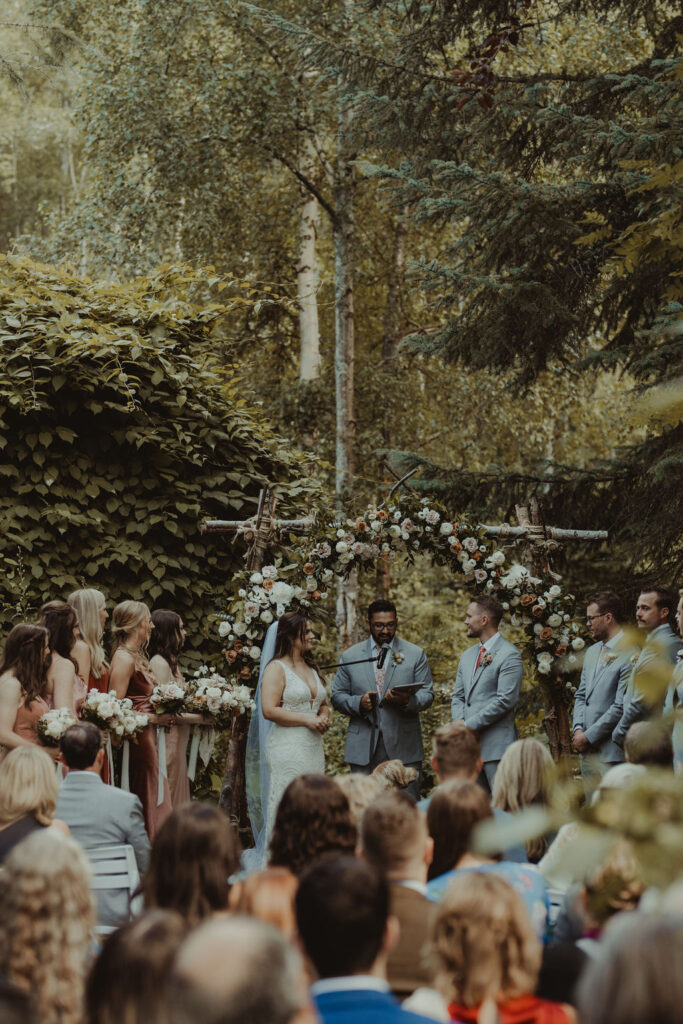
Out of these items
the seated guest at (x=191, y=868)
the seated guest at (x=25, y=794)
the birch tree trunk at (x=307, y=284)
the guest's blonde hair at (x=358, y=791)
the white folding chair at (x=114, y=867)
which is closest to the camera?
the seated guest at (x=191, y=868)

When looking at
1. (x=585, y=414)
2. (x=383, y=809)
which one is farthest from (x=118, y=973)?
(x=585, y=414)

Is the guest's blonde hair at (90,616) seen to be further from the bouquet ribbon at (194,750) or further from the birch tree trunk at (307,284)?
the birch tree trunk at (307,284)

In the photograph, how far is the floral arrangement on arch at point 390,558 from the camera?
7.47 meters

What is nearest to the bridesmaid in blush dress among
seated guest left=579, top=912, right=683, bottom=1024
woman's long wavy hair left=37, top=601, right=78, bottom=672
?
woman's long wavy hair left=37, top=601, right=78, bottom=672

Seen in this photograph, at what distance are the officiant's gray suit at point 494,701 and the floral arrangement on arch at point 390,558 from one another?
1.91 feet

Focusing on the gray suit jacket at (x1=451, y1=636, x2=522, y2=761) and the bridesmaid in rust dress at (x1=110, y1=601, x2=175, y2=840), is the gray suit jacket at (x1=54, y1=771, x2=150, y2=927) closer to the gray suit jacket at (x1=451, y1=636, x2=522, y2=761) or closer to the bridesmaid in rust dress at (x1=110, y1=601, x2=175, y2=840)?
the bridesmaid in rust dress at (x1=110, y1=601, x2=175, y2=840)

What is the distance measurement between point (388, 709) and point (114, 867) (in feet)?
10.3

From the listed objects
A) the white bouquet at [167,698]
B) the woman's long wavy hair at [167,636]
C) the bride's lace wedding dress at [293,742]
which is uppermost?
the woman's long wavy hair at [167,636]

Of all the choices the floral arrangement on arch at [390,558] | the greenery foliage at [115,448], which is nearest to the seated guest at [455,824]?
the floral arrangement on arch at [390,558]

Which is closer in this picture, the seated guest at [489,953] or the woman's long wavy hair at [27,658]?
the seated guest at [489,953]

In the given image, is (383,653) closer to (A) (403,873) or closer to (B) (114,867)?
(B) (114,867)

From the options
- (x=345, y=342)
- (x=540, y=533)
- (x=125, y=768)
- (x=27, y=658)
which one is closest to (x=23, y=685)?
(x=27, y=658)

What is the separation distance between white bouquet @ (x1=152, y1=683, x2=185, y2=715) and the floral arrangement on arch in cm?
100

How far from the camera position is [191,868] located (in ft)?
10.6
